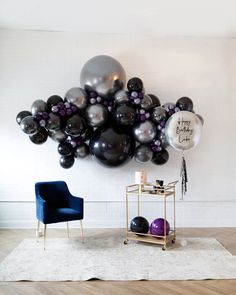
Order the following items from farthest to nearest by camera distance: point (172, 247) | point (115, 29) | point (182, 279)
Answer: point (115, 29) < point (172, 247) < point (182, 279)

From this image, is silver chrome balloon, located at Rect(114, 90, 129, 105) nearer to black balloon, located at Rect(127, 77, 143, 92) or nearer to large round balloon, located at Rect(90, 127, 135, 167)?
black balloon, located at Rect(127, 77, 143, 92)

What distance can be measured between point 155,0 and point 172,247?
2.74m

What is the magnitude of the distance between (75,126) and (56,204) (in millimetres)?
1050

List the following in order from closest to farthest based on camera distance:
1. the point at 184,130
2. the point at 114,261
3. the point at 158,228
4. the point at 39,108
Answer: the point at 114,261 → the point at 184,130 → the point at 158,228 → the point at 39,108

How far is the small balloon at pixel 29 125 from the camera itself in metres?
3.79

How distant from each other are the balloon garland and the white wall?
2.06 ft

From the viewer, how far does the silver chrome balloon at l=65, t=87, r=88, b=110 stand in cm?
393

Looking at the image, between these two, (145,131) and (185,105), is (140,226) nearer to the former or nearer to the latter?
(145,131)

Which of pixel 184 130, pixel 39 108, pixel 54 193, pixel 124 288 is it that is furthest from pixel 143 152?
pixel 124 288

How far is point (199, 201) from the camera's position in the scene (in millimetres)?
4695

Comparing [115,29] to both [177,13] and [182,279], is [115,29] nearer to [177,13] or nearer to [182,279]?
[177,13]

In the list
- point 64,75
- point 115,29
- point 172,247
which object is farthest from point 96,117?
point 172,247

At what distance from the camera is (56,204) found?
4148 mm

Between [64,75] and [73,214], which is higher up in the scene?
[64,75]
